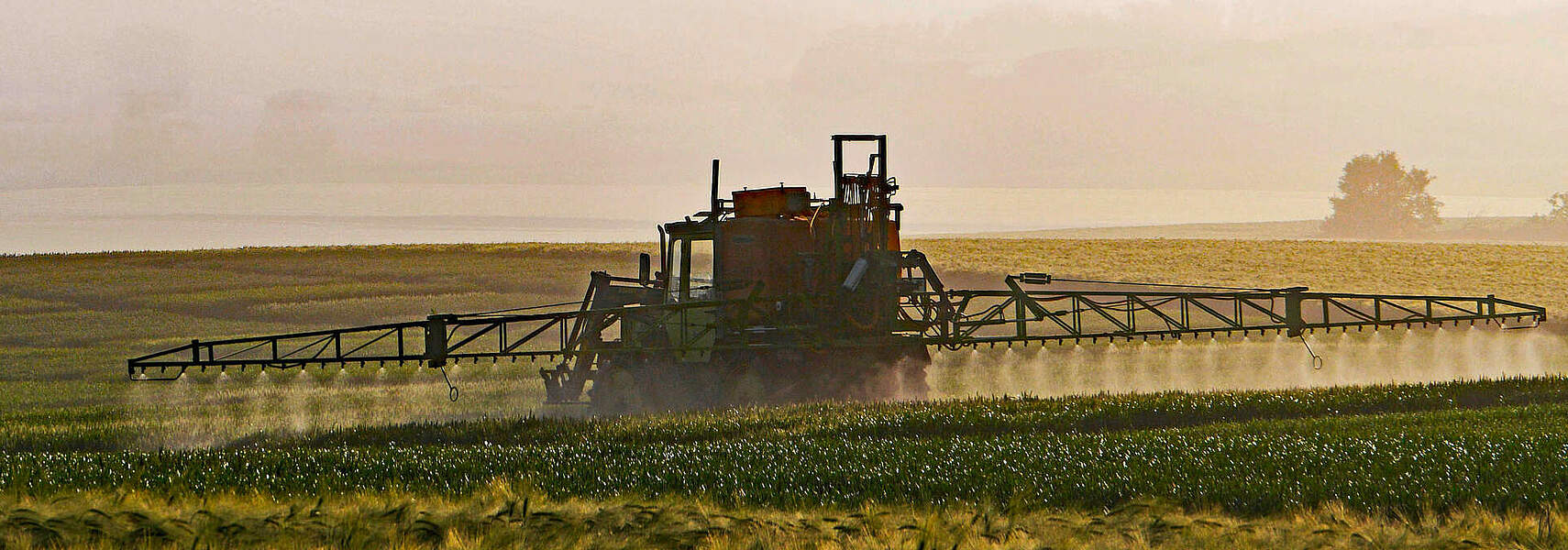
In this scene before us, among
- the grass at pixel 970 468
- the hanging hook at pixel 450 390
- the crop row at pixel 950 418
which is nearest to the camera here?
the grass at pixel 970 468

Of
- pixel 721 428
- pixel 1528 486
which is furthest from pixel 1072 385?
pixel 1528 486

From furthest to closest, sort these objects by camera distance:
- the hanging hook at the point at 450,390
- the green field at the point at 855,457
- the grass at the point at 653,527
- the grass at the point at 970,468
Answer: the hanging hook at the point at 450,390, the grass at the point at 970,468, the green field at the point at 855,457, the grass at the point at 653,527

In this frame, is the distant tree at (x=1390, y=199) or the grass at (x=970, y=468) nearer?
the grass at (x=970, y=468)

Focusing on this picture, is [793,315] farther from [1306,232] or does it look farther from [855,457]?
[1306,232]

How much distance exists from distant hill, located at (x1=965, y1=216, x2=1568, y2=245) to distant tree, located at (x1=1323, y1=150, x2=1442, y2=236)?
80.6 inches

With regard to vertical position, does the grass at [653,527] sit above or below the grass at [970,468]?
above

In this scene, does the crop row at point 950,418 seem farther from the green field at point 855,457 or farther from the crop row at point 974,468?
the crop row at point 974,468

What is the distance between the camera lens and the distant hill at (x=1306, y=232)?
110188mm

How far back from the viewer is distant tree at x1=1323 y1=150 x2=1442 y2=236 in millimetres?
111188

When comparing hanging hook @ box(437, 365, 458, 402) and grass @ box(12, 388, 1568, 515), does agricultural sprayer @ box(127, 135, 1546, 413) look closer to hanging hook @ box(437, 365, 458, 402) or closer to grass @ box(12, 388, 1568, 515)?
hanging hook @ box(437, 365, 458, 402)

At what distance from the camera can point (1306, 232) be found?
127 meters

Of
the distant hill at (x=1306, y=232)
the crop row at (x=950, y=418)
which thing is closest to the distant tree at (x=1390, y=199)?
the distant hill at (x=1306, y=232)

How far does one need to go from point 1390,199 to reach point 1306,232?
51.5 ft

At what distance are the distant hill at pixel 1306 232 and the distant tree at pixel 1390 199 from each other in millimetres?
2048
